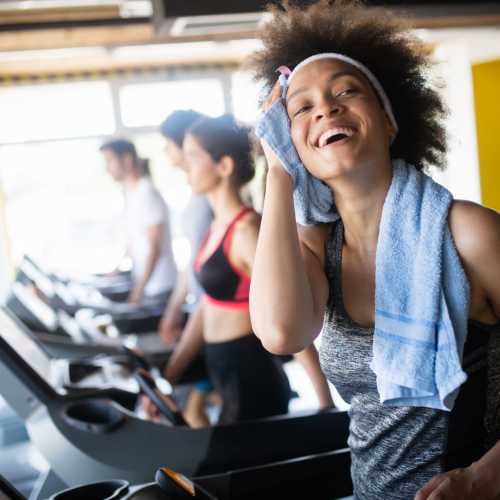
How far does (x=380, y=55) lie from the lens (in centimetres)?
133

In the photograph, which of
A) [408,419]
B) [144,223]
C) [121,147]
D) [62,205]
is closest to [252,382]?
[408,419]

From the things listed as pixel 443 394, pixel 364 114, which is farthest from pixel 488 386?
pixel 364 114

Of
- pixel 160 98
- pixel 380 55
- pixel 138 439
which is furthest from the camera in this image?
pixel 160 98

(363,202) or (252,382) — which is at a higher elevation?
(363,202)

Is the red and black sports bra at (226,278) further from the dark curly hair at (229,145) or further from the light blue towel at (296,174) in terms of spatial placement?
the light blue towel at (296,174)

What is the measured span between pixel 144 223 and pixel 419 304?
3269mm

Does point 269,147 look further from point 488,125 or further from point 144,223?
point 488,125

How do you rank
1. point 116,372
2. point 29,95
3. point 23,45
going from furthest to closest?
point 29,95
point 23,45
point 116,372

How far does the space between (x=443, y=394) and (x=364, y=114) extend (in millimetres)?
469

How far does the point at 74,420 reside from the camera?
1.86 m

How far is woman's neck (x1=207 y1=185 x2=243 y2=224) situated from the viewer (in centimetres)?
236

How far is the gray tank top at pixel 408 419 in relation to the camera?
3.63 ft

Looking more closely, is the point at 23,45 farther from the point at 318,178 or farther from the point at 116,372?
the point at 318,178

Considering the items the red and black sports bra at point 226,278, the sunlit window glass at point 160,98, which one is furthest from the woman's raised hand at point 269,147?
the sunlit window glass at point 160,98
